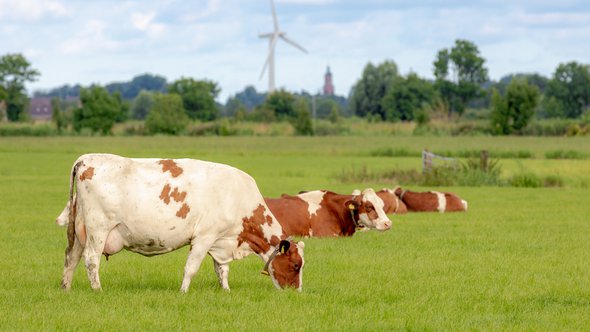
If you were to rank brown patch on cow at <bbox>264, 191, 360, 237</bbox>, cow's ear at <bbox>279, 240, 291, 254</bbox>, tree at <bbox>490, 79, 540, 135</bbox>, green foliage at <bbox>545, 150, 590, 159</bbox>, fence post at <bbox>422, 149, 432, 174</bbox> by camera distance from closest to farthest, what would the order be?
cow's ear at <bbox>279, 240, 291, 254</bbox>, brown patch on cow at <bbox>264, 191, 360, 237</bbox>, fence post at <bbox>422, 149, 432, 174</bbox>, green foliage at <bbox>545, 150, 590, 159</bbox>, tree at <bbox>490, 79, 540, 135</bbox>

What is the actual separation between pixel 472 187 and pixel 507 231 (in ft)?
48.7

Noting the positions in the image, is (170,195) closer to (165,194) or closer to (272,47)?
(165,194)

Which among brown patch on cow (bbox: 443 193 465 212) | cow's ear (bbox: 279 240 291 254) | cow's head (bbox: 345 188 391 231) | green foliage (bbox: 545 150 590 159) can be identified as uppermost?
cow's ear (bbox: 279 240 291 254)

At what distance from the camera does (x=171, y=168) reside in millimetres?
11508

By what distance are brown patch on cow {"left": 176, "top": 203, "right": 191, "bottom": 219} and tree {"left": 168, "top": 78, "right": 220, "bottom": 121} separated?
11961 cm

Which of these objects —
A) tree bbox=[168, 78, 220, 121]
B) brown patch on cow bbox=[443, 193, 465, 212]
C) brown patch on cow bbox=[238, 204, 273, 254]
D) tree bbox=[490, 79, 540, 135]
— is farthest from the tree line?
brown patch on cow bbox=[238, 204, 273, 254]

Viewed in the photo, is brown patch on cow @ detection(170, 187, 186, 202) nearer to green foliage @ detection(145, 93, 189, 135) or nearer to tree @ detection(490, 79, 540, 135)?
tree @ detection(490, 79, 540, 135)

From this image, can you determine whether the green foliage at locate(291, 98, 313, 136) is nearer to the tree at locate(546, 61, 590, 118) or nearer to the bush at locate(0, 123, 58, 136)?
the bush at locate(0, 123, 58, 136)

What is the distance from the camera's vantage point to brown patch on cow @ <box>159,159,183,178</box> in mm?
11461

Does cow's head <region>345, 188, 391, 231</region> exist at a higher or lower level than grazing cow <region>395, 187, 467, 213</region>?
higher

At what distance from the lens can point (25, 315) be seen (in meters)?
10.1

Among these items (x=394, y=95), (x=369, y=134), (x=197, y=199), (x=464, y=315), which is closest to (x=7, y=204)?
(x=197, y=199)

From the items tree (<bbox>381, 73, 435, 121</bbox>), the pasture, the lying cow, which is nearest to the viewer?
the pasture

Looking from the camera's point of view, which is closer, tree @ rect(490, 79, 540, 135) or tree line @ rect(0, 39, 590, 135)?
tree @ rect(490, 79, 540, 135)
